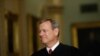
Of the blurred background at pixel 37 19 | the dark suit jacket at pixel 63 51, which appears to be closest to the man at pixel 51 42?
the dark suit jacket at pixel 63 51

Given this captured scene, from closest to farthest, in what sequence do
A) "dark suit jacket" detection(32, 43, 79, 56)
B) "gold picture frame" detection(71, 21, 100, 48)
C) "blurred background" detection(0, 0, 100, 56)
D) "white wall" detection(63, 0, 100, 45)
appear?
"dark suit jacket" detection(32, 43, 79, 56)
"blurred background" detection(0, 0, 100, 56)
"gold picture frame" detection(71, 21, 100, 48)
"white wall" detection(63, 0, 100, 45)

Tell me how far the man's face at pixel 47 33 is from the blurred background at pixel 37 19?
9.41ft

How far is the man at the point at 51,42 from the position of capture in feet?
14.0

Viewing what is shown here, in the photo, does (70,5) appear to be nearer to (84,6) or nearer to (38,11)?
(84,6)

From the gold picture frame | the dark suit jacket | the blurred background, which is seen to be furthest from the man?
the gold picture frame

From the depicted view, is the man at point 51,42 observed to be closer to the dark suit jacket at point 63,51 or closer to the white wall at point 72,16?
the dark suit jacket at point 63,51

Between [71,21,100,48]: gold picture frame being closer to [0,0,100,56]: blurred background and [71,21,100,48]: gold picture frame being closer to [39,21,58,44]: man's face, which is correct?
[0,0,100,56]: blurred background

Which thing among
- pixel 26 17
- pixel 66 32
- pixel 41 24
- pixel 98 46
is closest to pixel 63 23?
pixel 66 32

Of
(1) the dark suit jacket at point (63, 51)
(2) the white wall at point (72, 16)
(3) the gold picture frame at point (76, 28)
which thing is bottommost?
(3) the gold picture frame at point (76, 28)

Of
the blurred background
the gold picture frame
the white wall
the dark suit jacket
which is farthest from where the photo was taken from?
the white wall

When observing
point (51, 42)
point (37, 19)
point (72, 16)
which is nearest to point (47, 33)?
point (51, 42)

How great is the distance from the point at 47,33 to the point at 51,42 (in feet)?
0.38

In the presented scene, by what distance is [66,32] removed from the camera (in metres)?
11.5

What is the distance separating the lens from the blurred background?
7.67 metres
